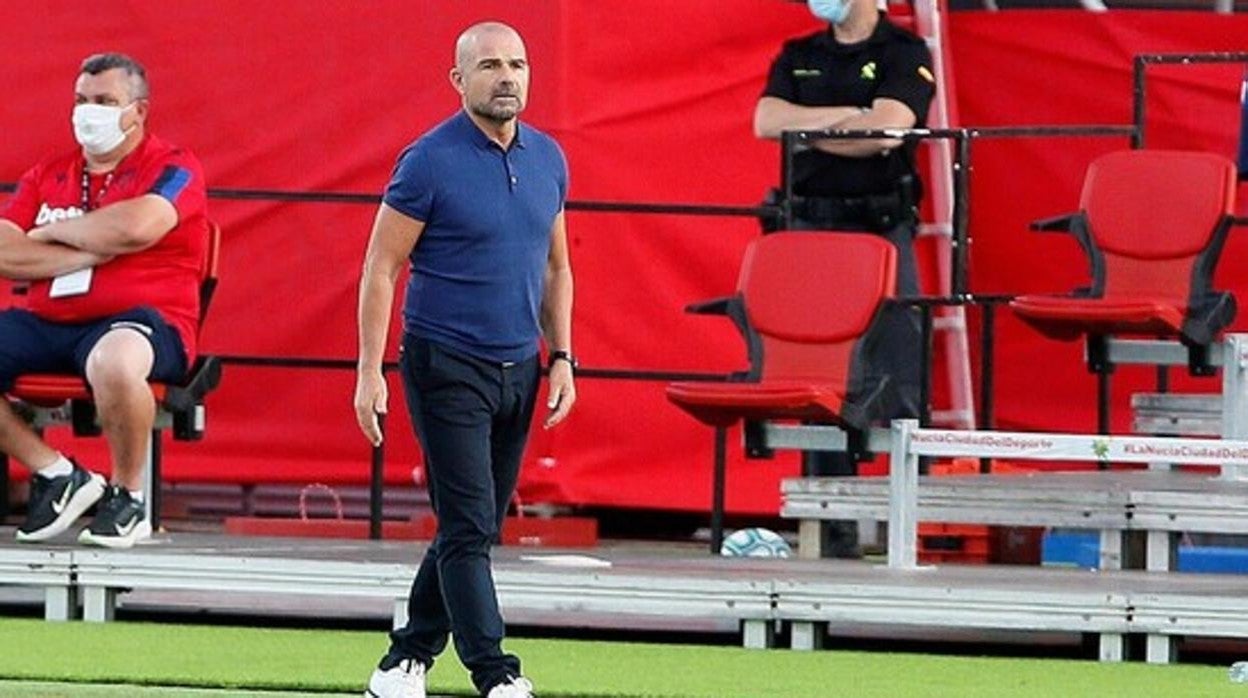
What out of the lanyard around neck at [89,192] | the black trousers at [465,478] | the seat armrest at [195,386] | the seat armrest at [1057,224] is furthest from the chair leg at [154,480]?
the black trousers at [465,478]

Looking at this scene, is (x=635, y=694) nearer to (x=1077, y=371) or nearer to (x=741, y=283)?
(x=741, y=283)

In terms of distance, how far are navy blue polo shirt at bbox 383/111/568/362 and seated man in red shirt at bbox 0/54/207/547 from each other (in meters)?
3.27

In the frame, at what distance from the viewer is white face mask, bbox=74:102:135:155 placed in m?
13.3

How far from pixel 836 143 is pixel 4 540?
131 inches

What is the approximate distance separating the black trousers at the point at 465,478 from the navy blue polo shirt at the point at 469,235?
63 millimetres

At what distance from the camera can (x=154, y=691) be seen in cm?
→ 1018

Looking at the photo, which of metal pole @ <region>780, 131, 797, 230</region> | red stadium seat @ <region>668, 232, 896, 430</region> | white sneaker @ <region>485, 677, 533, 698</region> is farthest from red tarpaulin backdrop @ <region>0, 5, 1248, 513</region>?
white sneaker @ <region>485, 677, 533, 698</region>

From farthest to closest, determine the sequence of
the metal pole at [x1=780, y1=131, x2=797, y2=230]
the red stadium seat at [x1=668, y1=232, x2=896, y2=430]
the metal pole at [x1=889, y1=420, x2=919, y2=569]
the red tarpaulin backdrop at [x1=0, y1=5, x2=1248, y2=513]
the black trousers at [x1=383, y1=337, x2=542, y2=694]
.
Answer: the red tarpaulin backdrop at [x1=0, y1=5, x2=1248, y2=513]
the metal pole at [x1=780, y1=131, x2=797, y2=230]
the red stadium seat at [x1=668, y1=232, x2=896, y2=430]
the metal pole at [x1=889, y1=420, x2=919, y2=569]
the black trousers at [x1=383, y1=337, x2=542, y2=694]

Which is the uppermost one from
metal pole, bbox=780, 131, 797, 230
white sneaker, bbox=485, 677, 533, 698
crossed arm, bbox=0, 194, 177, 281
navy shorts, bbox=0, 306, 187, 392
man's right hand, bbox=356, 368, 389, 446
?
metal pole, bbox=780, 131, 797, 230

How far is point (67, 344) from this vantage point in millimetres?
13125

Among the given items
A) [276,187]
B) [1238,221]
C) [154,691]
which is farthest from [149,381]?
[1238,221]

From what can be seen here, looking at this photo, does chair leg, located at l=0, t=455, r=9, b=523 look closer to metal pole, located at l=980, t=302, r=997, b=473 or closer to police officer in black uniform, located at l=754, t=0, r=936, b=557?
police officer in black uniform, located at l=754, t=0, r=936, b=557

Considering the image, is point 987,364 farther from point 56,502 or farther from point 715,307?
point 56,502

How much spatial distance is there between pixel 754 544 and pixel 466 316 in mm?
4292
